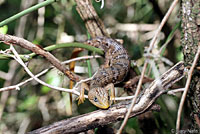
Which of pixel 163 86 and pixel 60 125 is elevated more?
pixel 163 86

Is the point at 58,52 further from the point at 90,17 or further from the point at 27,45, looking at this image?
the point at 27,45

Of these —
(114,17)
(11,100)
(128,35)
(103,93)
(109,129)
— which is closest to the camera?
(109,129)

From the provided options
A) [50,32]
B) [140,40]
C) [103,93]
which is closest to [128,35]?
[140,40]

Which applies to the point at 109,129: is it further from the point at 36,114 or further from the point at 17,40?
the point at 36,114

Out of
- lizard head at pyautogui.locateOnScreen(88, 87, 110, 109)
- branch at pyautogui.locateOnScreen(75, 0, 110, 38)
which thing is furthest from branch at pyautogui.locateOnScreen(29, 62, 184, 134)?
branch at pyautogui.locateOnScreen(75, 0, 110, 38)

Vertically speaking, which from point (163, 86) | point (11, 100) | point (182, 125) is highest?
point (163, 86)

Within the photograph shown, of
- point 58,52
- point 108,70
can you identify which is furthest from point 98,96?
point 58,52

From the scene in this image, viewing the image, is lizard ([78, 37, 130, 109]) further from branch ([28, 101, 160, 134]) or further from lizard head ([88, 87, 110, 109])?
branch ([28, 101, 160, 134])
